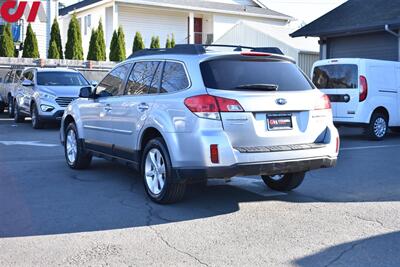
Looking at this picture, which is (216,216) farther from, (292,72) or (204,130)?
(292,72)

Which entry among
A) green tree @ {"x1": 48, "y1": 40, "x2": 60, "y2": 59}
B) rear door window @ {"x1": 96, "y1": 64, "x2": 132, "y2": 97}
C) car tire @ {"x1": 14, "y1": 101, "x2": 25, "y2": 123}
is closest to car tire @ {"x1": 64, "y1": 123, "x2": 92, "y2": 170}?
rear door window @ {"x1": 96, "y1": 64, "x2": 132, "y2": 97}

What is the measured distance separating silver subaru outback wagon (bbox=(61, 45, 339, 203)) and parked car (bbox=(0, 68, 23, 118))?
12.6 metres

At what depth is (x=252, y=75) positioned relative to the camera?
632 cm

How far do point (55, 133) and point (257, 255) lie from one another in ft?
→ 35.7

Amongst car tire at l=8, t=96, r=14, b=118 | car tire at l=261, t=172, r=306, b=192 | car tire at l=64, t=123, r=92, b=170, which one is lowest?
car tire at l=261, t=172, r=306, b=192

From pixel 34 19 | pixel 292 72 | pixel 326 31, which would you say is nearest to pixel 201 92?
pixel 292 72

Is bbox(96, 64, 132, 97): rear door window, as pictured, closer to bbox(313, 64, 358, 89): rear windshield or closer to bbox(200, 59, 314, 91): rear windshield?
bbox(200, 59, 314, 91): rear windshield

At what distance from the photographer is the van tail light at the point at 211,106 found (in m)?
5.81

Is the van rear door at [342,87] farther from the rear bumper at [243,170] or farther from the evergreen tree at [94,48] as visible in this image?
the evergreen tree at [94,48]

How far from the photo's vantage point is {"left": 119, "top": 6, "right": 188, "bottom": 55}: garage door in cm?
3519

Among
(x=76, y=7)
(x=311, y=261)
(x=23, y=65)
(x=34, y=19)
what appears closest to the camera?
(x=311, y=261)

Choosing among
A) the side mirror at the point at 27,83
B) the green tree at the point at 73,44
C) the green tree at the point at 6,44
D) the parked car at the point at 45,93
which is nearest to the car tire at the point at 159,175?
the parked car at the point at 45,93

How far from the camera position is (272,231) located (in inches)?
216

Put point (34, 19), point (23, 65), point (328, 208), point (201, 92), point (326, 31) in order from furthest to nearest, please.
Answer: point (34, 19), point (23, 65), point (326, 31), point (328, 208), point (201, 92)
